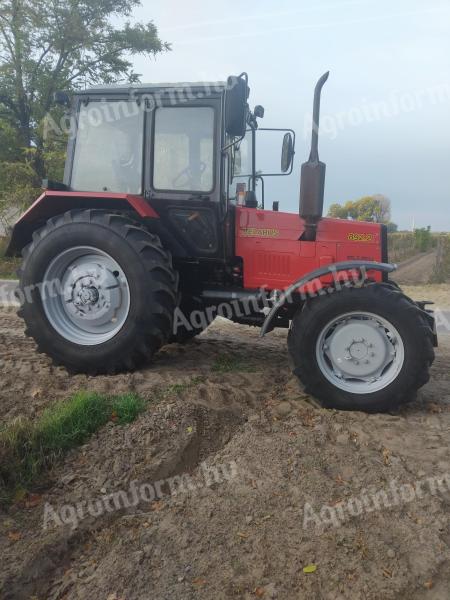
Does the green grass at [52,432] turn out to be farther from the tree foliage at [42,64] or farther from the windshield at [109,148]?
the tree foliage at [42,64]

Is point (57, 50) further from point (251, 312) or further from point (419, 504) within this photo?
point (419, 504)

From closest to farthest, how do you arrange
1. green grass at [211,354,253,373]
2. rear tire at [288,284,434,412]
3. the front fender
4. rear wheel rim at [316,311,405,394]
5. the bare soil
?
the bare soil
rear tire at [288,284,434,412]
rear wheel rim at [316,311,405,394]
the front fender
green grass at [211,354,253,373]

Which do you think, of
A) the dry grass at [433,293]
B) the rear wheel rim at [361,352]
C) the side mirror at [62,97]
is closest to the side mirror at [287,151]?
the rear wheel rim at [361,352]

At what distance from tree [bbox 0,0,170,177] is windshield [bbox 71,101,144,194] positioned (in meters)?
13.2

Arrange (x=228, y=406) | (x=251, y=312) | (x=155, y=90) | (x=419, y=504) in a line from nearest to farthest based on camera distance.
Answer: (x=419, y=504)
(x=228, y=406)
(x=155, y=90)
(x=251, y=312)

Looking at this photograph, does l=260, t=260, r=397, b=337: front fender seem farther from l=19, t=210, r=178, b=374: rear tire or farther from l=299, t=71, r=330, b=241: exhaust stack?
l=19, t=210, r=178, b=374: rear tire

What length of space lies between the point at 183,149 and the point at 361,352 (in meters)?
2.30

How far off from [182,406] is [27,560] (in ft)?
4.76

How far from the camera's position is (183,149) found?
4426 millimetres

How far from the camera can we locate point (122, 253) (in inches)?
164

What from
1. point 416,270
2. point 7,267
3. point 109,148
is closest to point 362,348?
point 109,148

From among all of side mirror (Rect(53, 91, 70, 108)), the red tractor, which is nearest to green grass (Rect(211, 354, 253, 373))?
the red tractor

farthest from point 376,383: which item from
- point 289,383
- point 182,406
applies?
point 182,406

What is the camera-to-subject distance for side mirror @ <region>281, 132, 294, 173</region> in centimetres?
460
